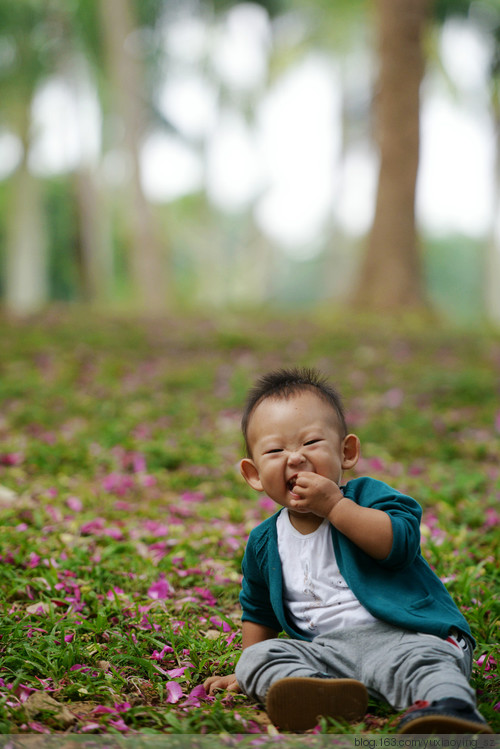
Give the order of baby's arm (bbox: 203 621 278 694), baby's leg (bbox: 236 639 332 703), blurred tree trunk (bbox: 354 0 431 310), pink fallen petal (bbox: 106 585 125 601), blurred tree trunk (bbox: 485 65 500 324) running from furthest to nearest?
blurred tree trunk (bbox: 485 65 500 324), blurred tree trunk (bbox: 354 0 431 310), pink fallen petal (bbox: 106 585 125 601), baby's arm (bbox: 203 621 278 694), baby's leg (bbox: 236 639 332 703)

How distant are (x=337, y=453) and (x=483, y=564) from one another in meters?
1.31

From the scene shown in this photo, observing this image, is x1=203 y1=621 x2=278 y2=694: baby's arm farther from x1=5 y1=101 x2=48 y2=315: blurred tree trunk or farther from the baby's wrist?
x1=5 y1=101 x2=48 y2=315: blurred tree trunk

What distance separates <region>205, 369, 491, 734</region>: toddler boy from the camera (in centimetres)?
182

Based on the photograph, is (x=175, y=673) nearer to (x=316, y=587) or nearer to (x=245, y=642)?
(x=245, y=642)

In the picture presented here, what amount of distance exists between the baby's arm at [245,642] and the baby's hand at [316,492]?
46cm

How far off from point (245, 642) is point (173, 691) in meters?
0.25

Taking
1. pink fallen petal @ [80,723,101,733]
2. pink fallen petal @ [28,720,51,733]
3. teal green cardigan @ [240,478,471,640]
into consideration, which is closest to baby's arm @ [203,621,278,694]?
teal green cardigan @ [240,478,471,640]

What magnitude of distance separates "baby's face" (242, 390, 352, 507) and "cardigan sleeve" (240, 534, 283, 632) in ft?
0.81

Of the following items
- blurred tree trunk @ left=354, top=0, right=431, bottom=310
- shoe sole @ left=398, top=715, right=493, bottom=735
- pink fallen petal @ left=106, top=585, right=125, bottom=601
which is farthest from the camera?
blurred tree trunk @ left=354, top=0, right=431, bottom=310

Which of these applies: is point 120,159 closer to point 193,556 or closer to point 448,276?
point 448,276

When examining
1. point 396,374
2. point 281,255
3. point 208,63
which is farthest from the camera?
point 281,255

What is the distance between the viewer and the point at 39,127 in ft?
76.6

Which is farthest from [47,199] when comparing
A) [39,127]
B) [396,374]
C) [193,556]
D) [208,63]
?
[193,556]

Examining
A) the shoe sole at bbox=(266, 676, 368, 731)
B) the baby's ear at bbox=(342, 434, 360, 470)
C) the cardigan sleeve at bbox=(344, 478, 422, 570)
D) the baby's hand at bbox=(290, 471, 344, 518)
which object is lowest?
the shoe sole at bbox=(266, 676, 368, 731)
